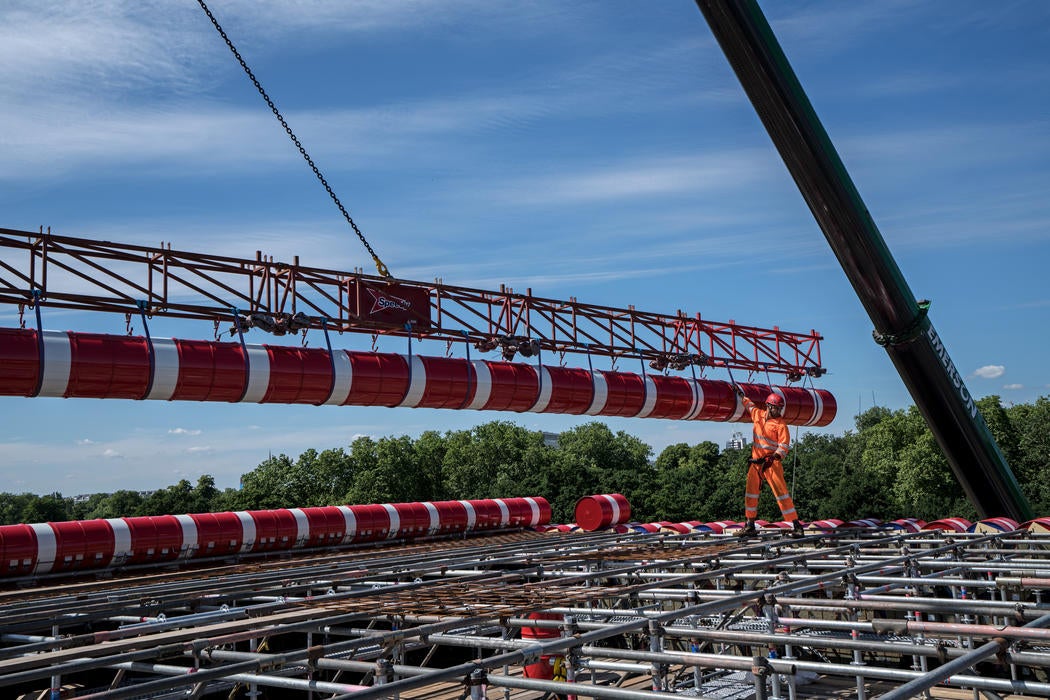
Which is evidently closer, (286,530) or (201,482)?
(286,530)

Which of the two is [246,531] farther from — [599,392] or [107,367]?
[599,392]

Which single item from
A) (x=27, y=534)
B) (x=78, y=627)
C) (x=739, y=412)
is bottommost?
(x=78, y=627)

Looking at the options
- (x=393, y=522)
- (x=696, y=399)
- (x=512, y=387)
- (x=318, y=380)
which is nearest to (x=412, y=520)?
(x=393, y=522)

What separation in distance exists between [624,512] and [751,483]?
6.70 metres

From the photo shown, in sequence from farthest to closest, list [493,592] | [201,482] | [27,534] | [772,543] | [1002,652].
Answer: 1. [201,482]
2. [27,534]
3. [772,543]
4. [493,592]
5. [1002,652]

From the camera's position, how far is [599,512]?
74.2 feet

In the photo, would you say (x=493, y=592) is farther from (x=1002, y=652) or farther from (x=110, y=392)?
(x=110, y=392)

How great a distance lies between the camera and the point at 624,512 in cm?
2344

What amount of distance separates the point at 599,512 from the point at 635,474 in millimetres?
42344

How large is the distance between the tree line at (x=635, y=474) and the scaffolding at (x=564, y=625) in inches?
1366

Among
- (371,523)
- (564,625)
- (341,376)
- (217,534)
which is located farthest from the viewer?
(371,523)

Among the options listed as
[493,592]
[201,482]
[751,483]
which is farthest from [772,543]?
[201,482]

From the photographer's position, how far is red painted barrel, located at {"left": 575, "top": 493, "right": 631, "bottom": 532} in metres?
22.7

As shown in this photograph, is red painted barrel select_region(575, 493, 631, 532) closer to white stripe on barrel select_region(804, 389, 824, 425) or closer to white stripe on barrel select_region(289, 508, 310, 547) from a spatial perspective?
white stripe on barrel select_region(289, 508, 310, 547)
